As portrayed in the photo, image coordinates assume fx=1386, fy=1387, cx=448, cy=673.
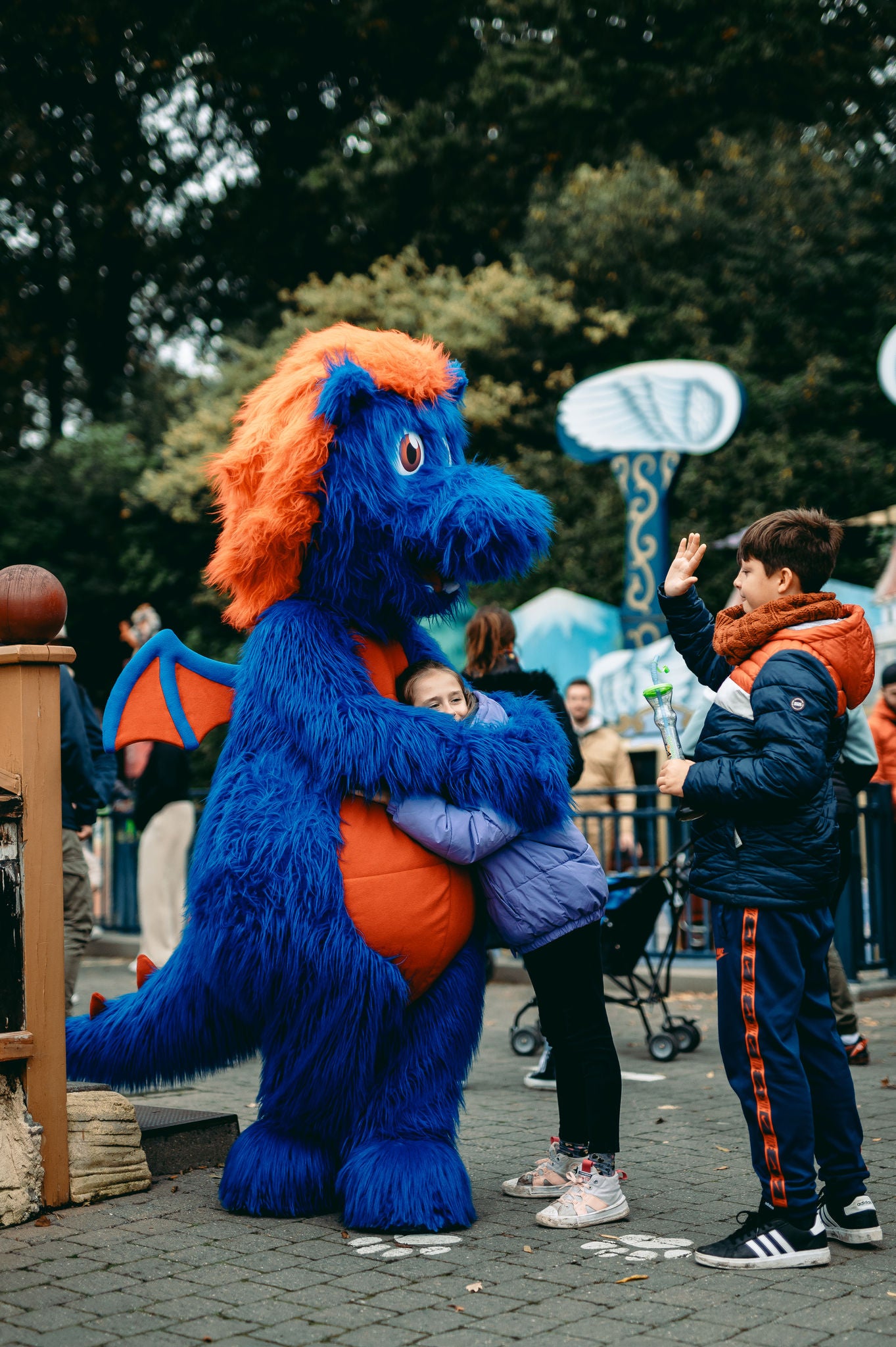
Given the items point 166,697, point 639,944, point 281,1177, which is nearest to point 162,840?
point 639,944

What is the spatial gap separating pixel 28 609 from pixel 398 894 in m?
1.39

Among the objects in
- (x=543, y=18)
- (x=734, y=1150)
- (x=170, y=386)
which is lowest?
(x=734, y=1150)

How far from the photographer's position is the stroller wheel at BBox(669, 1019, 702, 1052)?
270 inches

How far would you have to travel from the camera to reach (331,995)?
370cm

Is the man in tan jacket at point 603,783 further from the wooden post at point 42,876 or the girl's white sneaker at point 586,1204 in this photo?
the wooden post at point 42,876

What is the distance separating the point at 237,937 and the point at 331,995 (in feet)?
0.97

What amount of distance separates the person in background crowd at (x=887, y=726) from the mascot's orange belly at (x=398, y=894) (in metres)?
5.22

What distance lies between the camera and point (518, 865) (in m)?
3.90

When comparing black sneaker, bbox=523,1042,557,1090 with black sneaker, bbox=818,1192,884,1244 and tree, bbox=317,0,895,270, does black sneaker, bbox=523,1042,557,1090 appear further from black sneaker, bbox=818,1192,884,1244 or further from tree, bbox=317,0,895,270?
tree, bbox=317,0,895,270

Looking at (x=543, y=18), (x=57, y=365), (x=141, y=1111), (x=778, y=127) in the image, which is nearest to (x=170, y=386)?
(x=57, y=365)

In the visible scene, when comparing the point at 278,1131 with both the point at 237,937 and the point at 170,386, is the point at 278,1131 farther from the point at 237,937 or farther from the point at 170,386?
the point at 170,386

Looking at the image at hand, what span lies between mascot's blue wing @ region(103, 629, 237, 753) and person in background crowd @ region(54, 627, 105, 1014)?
6.65 ft

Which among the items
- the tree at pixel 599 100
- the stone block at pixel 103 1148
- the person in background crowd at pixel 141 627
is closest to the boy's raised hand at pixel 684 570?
the stone block at pixel 103 1148

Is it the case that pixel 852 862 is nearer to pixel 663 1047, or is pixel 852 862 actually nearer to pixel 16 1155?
pixel 663 1047
